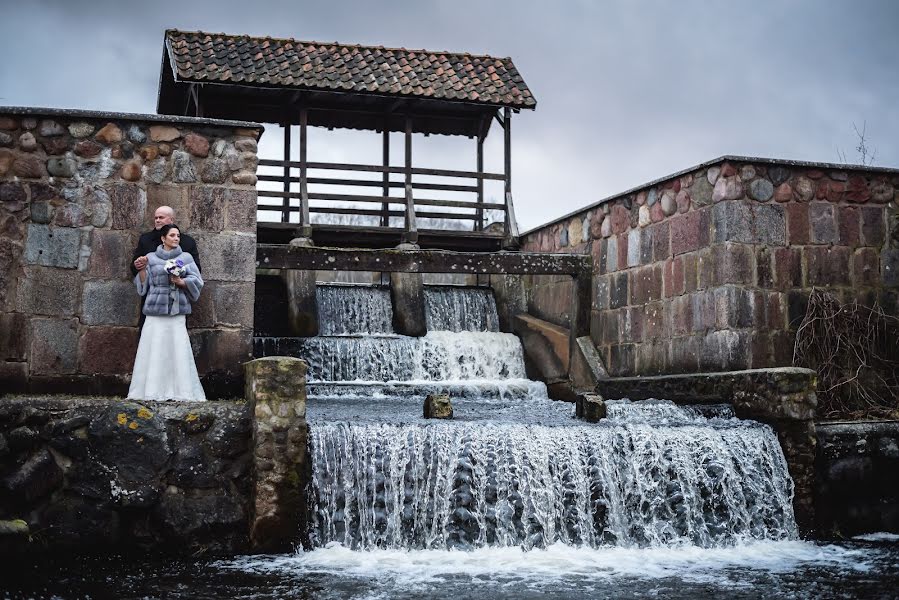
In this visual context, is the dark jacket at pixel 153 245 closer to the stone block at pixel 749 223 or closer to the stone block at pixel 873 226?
the stone block at pixel 749 223

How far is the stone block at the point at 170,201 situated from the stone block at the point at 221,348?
2.69ft

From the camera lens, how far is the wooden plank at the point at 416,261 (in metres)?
10.5

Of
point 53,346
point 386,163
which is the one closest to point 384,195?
point 386,163

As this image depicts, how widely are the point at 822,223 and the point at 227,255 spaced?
5149mm

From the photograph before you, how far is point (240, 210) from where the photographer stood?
7695 millimetres

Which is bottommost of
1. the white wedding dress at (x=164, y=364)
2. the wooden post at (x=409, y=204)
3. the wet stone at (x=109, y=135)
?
the white wedding dress at (x=164, y=364)

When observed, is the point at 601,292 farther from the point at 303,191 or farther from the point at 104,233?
the point at 303,191

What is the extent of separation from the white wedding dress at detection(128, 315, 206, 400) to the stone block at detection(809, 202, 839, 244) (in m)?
5.41

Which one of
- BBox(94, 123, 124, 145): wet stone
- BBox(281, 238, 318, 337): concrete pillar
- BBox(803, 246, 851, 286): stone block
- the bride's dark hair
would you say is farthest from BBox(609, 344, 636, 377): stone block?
BBox(94, 123, 124, 145): wet stone

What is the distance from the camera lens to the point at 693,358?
9.01m

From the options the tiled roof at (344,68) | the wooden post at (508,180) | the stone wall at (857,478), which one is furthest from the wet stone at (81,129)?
the wooden post at (508,180)

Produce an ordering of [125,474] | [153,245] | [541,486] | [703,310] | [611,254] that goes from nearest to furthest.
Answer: [125,474], [541,486], [153,245], [703,310], [611,254]

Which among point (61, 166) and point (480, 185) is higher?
point (480, 185)

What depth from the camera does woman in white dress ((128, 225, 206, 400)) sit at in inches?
278
